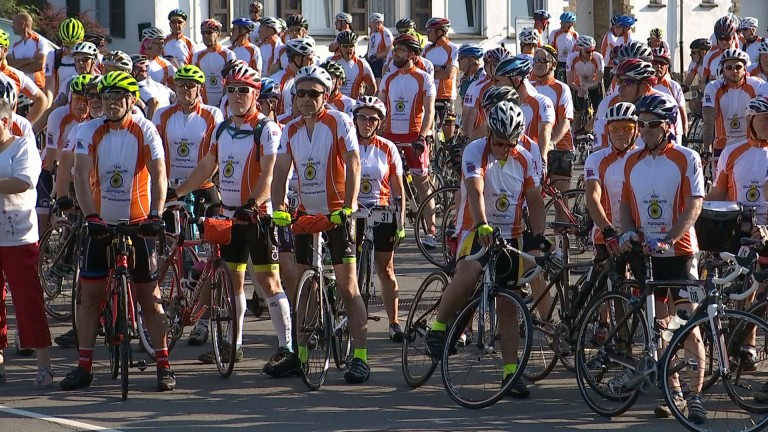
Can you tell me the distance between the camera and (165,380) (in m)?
10.3

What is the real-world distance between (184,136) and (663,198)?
4.79 meters

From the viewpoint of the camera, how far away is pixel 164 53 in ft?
74.1

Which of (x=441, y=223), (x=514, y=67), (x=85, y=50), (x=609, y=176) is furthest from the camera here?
(x=441, y=223)

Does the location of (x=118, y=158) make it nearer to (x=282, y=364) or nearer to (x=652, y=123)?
(x=282, y=364)

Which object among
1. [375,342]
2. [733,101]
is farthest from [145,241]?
[733,101]

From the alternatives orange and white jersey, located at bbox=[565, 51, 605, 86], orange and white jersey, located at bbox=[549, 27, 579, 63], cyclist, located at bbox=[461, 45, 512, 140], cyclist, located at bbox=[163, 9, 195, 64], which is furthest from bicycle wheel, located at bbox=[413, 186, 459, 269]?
orange and white jersey, located at bbox=[549, 27, 579, 63]

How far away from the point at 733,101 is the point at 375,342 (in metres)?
5.36

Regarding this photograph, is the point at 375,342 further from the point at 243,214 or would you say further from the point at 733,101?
the point at 733,101

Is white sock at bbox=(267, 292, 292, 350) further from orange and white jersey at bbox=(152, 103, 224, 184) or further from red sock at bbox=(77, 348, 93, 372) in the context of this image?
orange and white jersey at bbox=(152, 103, 224, 184)

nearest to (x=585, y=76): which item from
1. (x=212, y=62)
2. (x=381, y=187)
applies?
(x=212, y=62)

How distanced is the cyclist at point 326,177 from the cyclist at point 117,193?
0.90 metres

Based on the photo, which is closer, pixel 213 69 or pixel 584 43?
pixel 213 69

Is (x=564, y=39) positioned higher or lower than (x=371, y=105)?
higher

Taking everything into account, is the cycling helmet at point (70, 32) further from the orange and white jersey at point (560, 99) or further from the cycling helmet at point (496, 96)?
the cycling helmet at point (496, 96)
